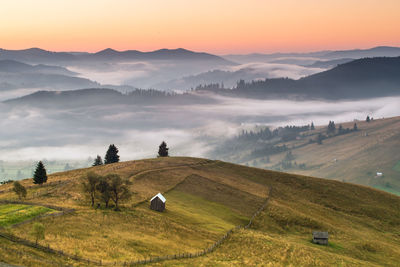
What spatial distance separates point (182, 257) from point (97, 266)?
1256 centimetres

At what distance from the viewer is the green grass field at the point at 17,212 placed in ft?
178

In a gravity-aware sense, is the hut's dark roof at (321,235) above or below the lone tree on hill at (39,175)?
below

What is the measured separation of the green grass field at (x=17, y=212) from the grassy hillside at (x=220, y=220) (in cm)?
237

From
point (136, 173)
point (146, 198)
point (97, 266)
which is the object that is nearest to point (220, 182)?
point (136, 173)

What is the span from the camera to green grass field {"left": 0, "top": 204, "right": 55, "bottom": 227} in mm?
54312

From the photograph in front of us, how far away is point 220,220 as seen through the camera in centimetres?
7744

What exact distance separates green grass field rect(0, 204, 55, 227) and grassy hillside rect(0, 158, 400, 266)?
7.79 ft

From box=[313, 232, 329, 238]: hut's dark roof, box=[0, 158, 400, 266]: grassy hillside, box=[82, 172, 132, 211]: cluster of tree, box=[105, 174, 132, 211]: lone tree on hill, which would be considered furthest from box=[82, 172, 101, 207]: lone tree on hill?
box=[313, 232, 329, 238]: hut's dark roof

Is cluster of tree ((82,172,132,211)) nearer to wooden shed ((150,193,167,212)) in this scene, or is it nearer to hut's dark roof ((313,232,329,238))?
wooden shed ((150,193,167,212))

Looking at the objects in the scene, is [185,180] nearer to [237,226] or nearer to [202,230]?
[237,226]

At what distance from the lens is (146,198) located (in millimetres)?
80625

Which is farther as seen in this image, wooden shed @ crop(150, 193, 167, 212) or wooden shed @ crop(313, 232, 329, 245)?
wooden shed @ crop(313, 232, 329, 245)

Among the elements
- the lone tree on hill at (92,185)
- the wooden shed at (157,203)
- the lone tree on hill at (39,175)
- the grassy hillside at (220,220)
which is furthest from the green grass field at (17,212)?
the lone tree on hill at (39,175)

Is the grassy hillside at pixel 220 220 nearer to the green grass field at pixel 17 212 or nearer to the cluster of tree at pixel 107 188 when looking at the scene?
the cluster of tree at pixel 107 188
